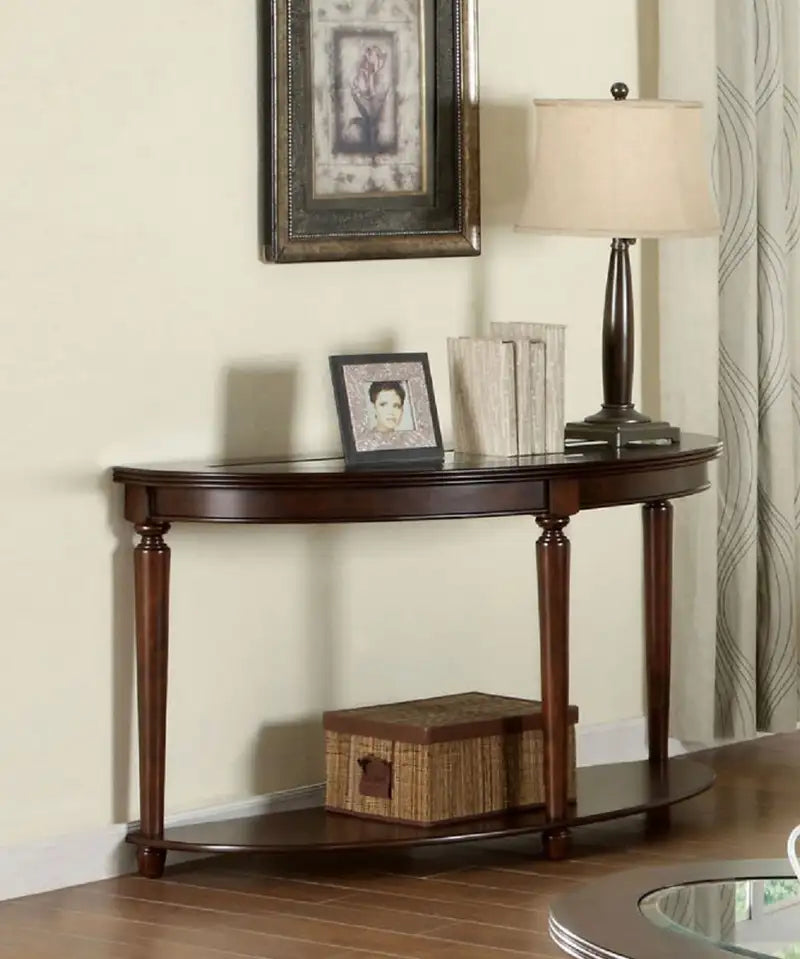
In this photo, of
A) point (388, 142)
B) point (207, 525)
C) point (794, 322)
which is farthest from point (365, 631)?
point (794, 322)

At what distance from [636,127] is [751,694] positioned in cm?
145

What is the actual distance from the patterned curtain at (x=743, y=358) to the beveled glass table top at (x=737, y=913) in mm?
2348

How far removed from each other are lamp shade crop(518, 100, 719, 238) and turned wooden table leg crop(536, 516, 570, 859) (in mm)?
589

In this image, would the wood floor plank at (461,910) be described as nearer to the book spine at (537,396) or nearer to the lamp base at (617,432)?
the book spine at (537,396)

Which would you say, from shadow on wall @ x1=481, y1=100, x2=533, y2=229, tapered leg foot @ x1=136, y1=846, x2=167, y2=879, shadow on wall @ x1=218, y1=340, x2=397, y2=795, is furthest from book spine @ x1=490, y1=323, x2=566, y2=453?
tapered leg foot @ x1=136, y1=846, x2=167, y2=879

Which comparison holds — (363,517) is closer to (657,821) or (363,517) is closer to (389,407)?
(389,407)

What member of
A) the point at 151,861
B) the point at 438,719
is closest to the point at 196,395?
the point at 438,719

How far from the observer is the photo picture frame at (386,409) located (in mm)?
3619

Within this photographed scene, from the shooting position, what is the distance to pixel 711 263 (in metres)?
4.46

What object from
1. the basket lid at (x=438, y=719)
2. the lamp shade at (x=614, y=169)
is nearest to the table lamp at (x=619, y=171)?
the lamp shade at (x=614, y=169)

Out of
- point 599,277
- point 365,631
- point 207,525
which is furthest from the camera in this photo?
point 599,277

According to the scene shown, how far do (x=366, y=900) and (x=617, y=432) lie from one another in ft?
3.43

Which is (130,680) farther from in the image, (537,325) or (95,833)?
(537,325)

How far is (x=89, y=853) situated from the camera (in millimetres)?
3570
